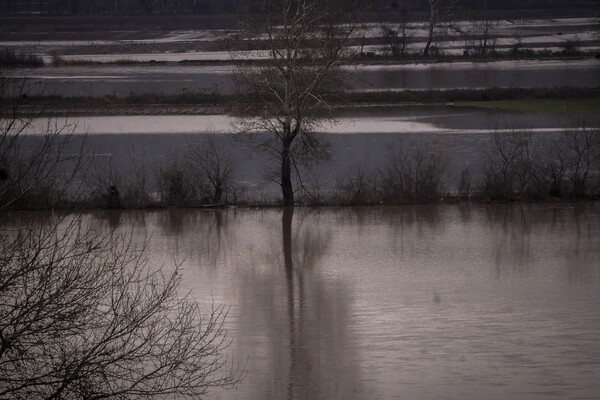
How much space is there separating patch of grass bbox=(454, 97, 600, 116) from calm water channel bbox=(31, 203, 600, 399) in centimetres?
1062

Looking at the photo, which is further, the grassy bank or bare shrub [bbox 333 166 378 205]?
the grassy bank

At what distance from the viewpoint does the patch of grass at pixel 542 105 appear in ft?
105

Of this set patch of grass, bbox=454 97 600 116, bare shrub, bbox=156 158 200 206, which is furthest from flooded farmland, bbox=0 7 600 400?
patch of grass, bbox=454 97 600 116

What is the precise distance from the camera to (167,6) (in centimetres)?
6219

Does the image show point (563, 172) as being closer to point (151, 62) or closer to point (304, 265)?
point (304, 265)

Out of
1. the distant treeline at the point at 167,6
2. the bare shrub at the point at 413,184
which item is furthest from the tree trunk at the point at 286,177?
the distant treeline at the point at 167,6

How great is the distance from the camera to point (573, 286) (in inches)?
620

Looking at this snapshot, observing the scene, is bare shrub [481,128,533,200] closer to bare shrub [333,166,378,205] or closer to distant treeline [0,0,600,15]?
bare shrub [333,166,378,205]

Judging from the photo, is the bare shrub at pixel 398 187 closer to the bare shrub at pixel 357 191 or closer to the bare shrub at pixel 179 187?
the bare shrub at pixel 357 191

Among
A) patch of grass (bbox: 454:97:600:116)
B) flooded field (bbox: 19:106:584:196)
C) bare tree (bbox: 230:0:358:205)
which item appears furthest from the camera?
patch of grass (bbox: 454:97:600:116)

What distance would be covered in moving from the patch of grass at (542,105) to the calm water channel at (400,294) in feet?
34.8

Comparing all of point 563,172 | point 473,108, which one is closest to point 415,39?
point 473,108

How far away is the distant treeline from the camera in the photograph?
58.5 meters

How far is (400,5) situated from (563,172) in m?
36.4
